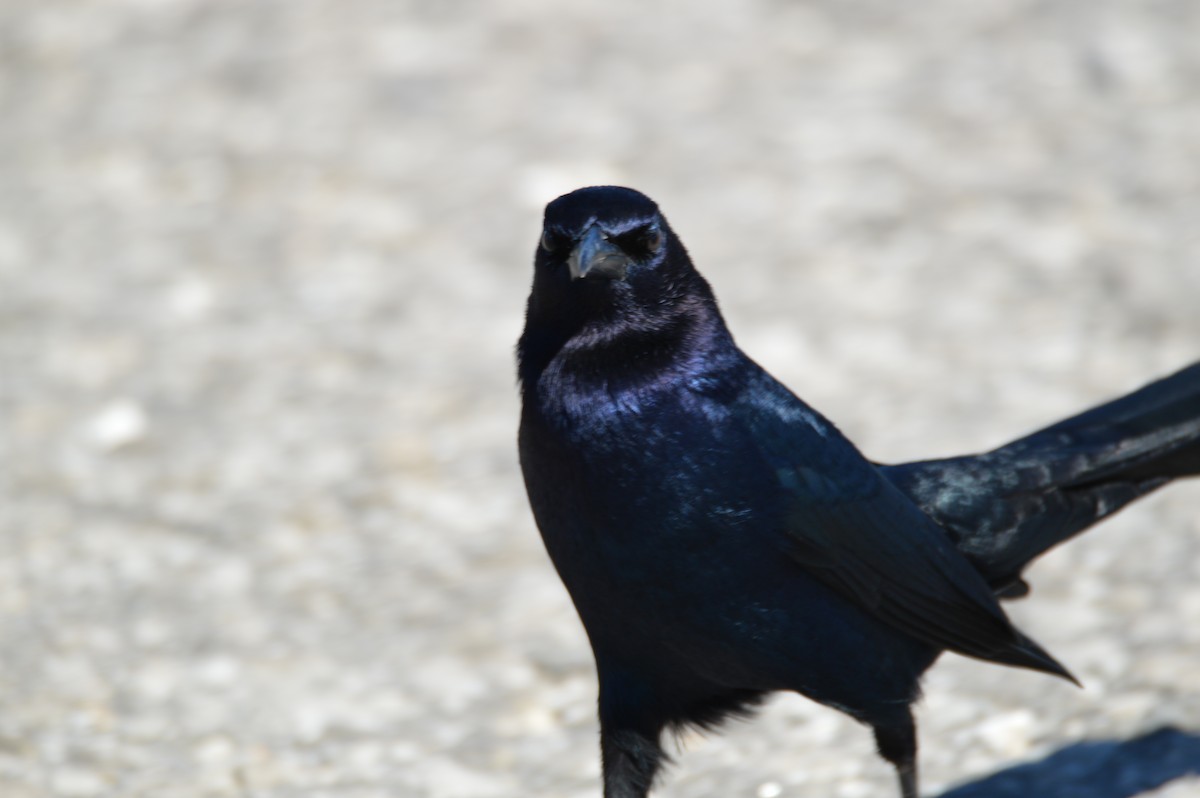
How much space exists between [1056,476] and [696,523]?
0.96 meters

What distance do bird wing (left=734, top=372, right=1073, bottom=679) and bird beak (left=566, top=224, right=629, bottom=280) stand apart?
34 cm

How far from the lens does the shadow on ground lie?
130 inches

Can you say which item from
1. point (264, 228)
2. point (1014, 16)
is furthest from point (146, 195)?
point (1014, 16)

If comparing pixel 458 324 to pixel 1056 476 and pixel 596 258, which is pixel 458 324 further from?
pixel 596 258

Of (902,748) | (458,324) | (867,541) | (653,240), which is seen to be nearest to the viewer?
(653,240)

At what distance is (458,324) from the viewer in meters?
5.65

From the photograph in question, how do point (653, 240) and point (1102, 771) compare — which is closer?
point (653, 240)

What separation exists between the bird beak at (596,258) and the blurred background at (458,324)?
1.36 metres

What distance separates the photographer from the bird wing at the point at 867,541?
288 cm

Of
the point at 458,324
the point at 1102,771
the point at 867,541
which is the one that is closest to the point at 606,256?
the point at 867,541

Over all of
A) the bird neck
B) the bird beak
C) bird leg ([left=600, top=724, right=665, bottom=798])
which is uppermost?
the bird beak

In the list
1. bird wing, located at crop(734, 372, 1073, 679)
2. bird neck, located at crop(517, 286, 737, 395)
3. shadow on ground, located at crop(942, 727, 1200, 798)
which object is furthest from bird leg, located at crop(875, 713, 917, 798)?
bird neck, located at crop(517, 286, 737, 395)

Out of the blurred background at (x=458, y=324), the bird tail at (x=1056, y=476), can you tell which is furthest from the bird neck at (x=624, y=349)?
the blurred background at (x=458, y=324)

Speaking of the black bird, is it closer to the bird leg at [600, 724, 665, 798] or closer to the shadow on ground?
the bird leg at [600, 724, 665, 798]
